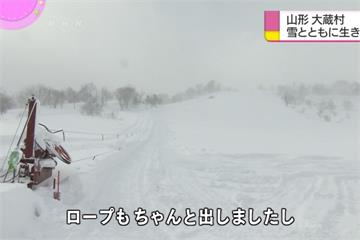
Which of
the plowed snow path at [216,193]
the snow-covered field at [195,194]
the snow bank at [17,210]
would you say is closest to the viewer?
the snow bank at [17,210]

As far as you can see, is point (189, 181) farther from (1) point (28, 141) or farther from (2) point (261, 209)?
(1) point (28, 141)

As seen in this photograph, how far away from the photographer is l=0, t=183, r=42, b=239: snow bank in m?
6.12

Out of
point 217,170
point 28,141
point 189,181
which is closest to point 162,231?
point 28,141

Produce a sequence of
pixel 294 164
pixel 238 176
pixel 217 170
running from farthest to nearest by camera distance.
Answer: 1. pixel 294 164
2. pixel 217 170
3. pixel 238 176

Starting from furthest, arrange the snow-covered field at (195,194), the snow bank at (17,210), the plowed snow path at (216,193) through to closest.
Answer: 1. the plowed snow path at (216,193)
2. the snow-covered field at (195,194)
3. the snow bank at (17,210)

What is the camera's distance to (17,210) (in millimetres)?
6508

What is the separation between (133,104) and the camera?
12706 centimetres

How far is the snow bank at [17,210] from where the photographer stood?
6121 mm

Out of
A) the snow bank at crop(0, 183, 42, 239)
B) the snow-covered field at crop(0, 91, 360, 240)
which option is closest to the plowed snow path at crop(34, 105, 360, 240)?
the snow-covered field at crop(0, 91, 360, 240)

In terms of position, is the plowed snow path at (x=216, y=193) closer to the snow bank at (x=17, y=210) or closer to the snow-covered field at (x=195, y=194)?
the snow-covered field at (x=195, y=194)

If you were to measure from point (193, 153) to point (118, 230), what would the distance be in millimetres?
12975

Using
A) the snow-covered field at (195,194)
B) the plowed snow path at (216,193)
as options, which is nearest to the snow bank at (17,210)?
the snow-covered field at (195,194)

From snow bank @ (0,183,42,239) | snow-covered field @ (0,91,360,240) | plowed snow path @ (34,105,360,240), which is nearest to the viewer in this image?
snow bank @ (0,183,42,239)

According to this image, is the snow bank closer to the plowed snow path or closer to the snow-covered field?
the snow-covered field
